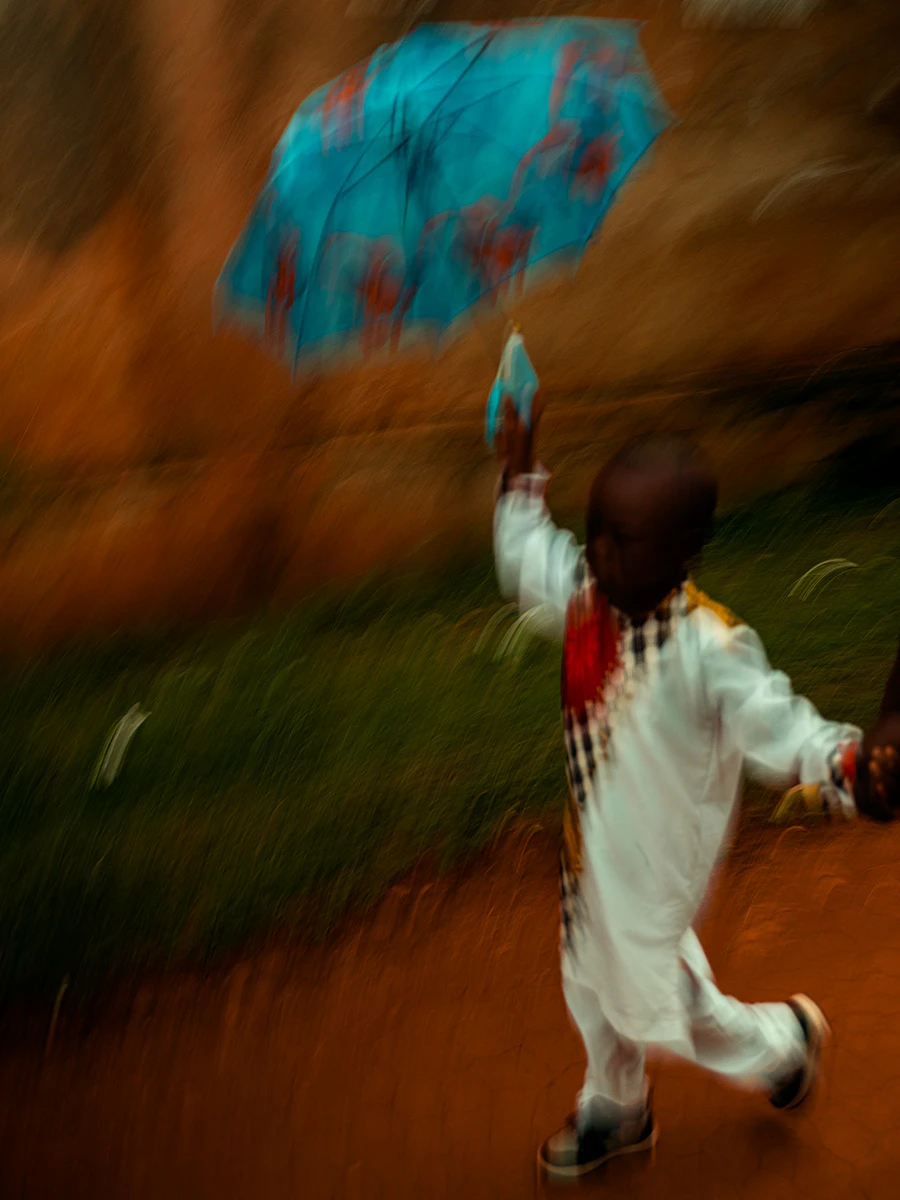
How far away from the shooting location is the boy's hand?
2244 millimetres

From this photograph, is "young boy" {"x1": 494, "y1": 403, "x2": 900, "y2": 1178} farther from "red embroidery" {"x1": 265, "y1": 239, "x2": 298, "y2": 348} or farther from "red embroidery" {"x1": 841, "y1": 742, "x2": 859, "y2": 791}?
"red embroidery" {"x1": 265, "y1": 239, "x2": 298, "y2": 348}

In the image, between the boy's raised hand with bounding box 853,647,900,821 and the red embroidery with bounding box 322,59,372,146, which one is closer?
the boy's raised hand with bounding box 853,647,900,821

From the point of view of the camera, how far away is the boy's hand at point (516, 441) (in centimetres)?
224

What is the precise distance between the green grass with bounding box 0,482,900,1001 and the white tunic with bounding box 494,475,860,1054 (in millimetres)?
1350

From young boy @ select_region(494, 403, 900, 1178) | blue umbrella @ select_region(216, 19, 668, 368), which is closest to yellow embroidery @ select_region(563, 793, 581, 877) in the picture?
young boy @ select_region(494, 403, 900, 1178)

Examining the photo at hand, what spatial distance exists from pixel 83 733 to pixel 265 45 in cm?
198

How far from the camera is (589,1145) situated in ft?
8.59

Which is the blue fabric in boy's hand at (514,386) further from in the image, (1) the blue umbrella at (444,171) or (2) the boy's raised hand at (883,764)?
(2) the boy's raised hand at (883,764)

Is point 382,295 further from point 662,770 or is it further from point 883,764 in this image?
point 883,764

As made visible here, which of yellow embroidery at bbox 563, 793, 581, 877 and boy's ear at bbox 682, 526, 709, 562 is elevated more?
boy's ear at bbox 682, 526, 709, 562

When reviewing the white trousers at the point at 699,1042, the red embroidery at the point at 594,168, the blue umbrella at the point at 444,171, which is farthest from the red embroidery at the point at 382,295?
the white trousers at the point at 699,1042

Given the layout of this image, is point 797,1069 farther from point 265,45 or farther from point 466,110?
point 265,45

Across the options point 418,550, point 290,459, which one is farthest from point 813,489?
point 290,459

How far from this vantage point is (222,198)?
3.62 meters
